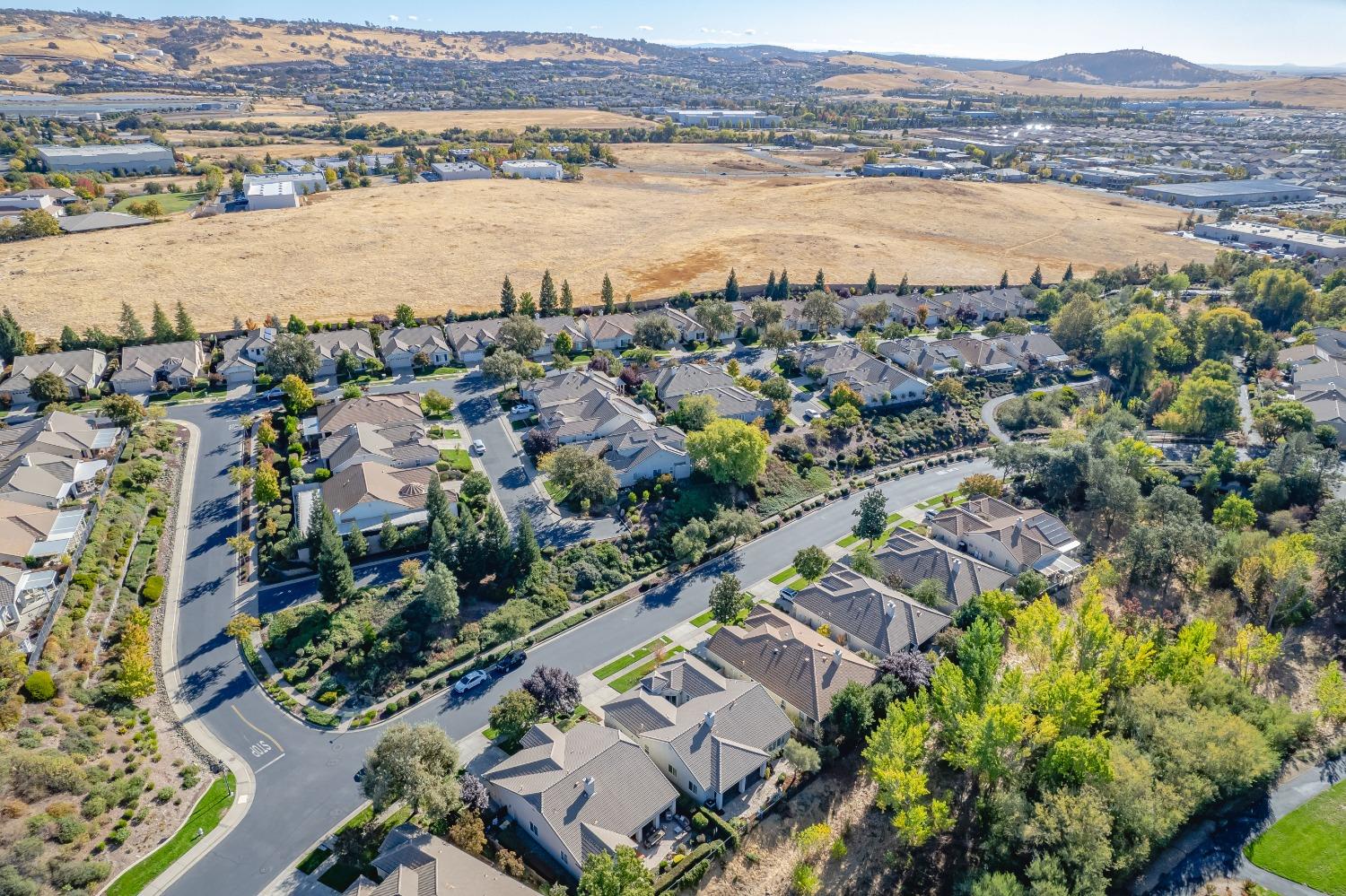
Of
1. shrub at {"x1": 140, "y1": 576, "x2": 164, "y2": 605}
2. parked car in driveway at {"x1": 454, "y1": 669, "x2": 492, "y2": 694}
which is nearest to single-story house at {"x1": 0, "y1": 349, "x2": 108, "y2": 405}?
shrub at {"x1": 140, "y1": 576, "x2": 164, "y2": 605}

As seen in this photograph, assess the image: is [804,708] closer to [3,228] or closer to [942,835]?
[942,835]

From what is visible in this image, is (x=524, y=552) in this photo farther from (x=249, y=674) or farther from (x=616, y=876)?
(x=616, y=876)

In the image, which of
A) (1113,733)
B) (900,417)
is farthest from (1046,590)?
(900,417)

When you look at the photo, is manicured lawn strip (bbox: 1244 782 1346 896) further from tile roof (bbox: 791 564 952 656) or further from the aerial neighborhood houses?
the aerial neighborhood houses

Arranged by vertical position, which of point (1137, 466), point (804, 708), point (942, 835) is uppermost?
point (1137, 466)

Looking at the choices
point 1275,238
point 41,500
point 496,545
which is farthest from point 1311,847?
point 1275,238
